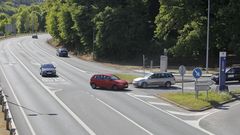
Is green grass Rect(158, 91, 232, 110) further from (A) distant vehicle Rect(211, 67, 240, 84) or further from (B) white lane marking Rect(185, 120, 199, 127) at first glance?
(A) distant vehicle Rect(211, 67, 240, 84)

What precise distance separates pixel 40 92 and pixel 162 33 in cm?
3361

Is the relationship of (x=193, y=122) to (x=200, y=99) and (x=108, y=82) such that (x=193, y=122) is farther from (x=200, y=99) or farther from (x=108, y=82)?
(x=108, y=82)

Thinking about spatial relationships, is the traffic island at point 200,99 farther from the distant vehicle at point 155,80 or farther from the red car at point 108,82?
the distant vehicle at point 155,80

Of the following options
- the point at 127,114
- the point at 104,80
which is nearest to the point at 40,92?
the point at 104,80

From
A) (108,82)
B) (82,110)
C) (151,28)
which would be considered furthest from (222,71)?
(151,28)

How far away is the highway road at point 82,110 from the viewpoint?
26.6 meters

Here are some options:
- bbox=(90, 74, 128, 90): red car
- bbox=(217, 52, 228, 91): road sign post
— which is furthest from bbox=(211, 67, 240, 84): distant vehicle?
bbox=(90, 74, 128, 90): red car

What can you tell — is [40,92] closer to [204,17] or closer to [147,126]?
[147,126]

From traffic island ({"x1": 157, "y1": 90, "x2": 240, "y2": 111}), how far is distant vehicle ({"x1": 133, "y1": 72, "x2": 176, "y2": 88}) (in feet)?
19.4

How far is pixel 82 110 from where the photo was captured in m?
33.2

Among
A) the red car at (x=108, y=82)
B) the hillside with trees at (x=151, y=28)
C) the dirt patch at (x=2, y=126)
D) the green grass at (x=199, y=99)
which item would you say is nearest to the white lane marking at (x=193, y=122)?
the green grass at (x=199, y=99)

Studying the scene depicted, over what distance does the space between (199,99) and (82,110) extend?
8.85 m

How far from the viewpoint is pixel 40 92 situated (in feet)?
142

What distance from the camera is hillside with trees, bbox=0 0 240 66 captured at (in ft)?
217
